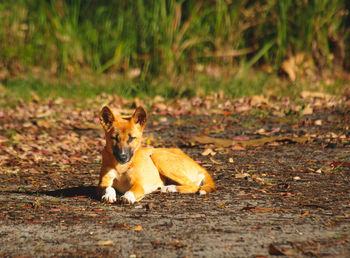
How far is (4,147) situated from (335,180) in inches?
170

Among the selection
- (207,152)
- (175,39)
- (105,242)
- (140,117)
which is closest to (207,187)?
(140,117)

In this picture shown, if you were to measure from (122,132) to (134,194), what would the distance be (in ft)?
1.76

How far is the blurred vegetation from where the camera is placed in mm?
11500

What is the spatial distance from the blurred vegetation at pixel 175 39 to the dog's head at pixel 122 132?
22.1 feet

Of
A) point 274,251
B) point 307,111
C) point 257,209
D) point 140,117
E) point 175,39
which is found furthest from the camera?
point 175,39

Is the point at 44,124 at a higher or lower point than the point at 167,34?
lower

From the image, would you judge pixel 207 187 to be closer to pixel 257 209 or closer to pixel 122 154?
pixel 257 209

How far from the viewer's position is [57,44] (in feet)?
39.6

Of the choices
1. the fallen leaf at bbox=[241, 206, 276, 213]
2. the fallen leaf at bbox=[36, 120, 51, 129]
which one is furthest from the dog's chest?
the fallen leaf at bbox=[36, 120, 51, 129]

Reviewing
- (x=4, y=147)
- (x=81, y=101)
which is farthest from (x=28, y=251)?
(x=81, y=101)

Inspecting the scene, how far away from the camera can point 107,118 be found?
430 cm

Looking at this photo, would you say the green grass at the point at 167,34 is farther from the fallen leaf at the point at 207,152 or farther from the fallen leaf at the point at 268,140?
the fallen leaf at the point at 207,152

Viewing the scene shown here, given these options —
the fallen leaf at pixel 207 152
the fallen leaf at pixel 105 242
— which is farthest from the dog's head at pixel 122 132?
the fallen leaf at pixel 207 152

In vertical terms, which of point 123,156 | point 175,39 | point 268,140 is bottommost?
point 268,140
